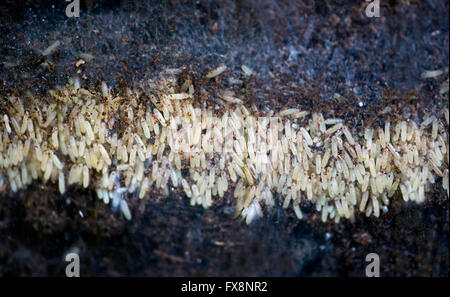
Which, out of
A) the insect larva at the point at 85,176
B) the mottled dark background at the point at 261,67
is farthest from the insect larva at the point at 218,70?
the insect larva at the point at 85,176

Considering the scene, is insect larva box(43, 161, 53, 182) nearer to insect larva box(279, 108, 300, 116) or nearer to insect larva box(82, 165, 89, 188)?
insect larva box(82, 165, 89, 188)

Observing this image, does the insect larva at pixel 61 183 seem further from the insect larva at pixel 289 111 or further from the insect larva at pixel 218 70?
the insect larva at pixel 289 111

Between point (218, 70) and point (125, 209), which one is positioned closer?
point (218, 70)

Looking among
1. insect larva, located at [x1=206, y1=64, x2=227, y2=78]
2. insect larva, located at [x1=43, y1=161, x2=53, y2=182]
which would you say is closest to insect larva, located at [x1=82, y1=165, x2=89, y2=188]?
insect larva, located at [x1=43, y1=161, x2=53, y2=182]

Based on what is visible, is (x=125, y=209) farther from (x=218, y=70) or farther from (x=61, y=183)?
(x=218, y=70)

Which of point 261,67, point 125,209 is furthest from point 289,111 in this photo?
point 125,209

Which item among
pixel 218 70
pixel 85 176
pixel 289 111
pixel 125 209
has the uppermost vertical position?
pixel 218 70

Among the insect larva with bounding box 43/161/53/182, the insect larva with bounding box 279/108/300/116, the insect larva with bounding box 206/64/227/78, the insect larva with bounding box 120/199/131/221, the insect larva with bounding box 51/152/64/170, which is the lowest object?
the insect larva with bounding box 120/199/131/221
